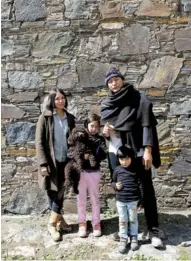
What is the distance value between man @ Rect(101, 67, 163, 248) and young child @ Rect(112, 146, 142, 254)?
0.25ft

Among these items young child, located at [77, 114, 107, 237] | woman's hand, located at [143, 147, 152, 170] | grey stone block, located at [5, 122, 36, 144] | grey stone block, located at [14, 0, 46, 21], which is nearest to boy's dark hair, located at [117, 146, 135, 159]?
woman's hand, located at [143, 147, 152, 170]

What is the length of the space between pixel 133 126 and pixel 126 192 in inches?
21.9

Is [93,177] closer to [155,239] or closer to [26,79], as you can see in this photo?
[155,239]

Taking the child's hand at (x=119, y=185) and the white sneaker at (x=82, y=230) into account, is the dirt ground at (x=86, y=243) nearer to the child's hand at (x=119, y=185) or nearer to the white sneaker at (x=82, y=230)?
the white sneaker at (x=82, y=230)

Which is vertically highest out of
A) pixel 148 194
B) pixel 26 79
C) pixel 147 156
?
pixel 26 79

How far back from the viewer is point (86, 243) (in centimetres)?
372

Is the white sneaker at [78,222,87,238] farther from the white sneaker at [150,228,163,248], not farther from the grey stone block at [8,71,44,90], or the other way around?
the grey stone block at [8,71,44,90]

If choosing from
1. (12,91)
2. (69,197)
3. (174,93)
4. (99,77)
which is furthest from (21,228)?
(174,93)

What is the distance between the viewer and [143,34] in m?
4.18

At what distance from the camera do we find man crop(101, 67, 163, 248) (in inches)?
138

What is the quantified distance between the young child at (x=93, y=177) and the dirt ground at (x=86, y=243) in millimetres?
123

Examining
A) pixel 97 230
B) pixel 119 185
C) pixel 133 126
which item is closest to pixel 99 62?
pixel 133 126

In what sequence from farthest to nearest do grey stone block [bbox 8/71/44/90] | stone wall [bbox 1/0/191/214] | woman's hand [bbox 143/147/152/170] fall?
grey stone block [bbox 8/71/44/90] < stone wall [bbox 1/0/191/214] < woman's hand [bbox 143/147/152/170]

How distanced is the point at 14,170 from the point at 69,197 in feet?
2.10
